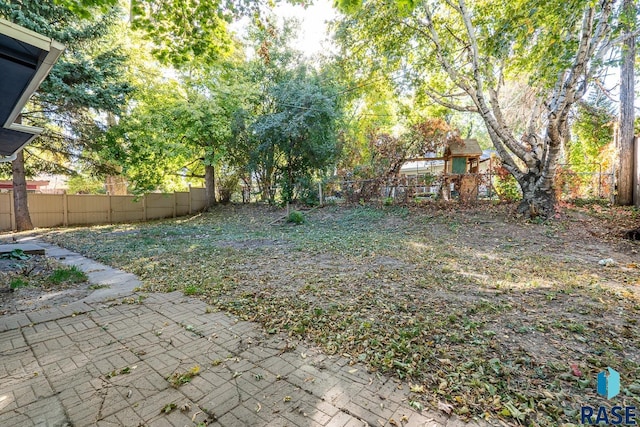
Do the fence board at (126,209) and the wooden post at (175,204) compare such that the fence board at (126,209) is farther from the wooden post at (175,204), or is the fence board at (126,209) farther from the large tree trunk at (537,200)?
the large tree trunk at (537,200)

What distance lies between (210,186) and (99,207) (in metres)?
4.46

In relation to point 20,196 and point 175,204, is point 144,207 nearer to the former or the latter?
point 175,204

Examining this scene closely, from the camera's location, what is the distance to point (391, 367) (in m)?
2.06

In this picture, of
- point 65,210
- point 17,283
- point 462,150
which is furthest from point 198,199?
point 462,150

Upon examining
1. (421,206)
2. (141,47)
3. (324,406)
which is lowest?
(324,406)

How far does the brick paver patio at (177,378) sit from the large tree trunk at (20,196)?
31.1ft

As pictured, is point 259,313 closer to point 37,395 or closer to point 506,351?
point 37,395

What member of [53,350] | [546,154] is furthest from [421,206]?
[53,350]

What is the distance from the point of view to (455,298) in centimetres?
324

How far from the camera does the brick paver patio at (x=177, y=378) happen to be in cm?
161

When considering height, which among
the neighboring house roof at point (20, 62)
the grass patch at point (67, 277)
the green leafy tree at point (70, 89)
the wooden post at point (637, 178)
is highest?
the green leafy tree at point (70, 89)

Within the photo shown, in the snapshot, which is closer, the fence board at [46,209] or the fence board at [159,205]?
the fence board at [46,209]

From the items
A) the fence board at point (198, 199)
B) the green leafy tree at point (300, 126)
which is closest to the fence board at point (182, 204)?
the fence board at point (198, 199)

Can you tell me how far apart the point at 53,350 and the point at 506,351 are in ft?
11.5
